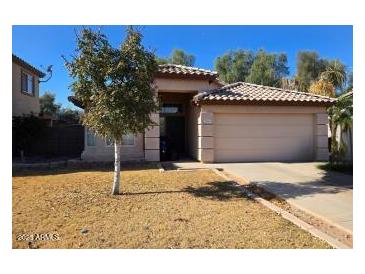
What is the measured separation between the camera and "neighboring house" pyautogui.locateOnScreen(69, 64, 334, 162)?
12836mm

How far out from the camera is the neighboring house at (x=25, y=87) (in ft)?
54.2

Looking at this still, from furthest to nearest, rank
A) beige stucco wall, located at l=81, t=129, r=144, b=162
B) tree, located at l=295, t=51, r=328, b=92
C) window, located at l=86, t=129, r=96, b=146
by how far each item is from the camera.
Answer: tree, located at l=295, t=51, r=328, b=92, window, located at l=86, t=129, r=96, b=146, beige stucco wall, located at l=81, t=129, r=144, b=162

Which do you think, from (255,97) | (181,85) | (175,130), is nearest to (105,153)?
(181,85)

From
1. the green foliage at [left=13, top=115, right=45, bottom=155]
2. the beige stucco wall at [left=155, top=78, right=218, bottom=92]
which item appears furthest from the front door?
the green foliage at [left=13, top=115, right=45, bottom=155]

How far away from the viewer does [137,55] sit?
7.21m

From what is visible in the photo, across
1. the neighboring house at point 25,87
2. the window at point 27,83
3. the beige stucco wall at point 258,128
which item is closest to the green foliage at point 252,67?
the beige stucco wall at point 258,128

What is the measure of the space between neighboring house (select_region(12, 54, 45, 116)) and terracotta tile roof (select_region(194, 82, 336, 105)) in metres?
9.01

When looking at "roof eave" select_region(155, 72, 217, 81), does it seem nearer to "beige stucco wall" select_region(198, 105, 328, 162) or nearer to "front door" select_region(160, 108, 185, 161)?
"beige stucco wall" select_region(198, 105, 328, 162)

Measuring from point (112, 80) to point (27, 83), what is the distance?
533 inches

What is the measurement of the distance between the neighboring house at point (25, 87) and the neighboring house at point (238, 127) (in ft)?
18.8

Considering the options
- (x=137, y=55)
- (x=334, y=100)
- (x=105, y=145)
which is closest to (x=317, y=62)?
(x=334, y=100)

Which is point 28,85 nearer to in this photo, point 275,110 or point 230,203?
point 275,110

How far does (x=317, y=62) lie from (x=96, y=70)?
27748 millimetres
